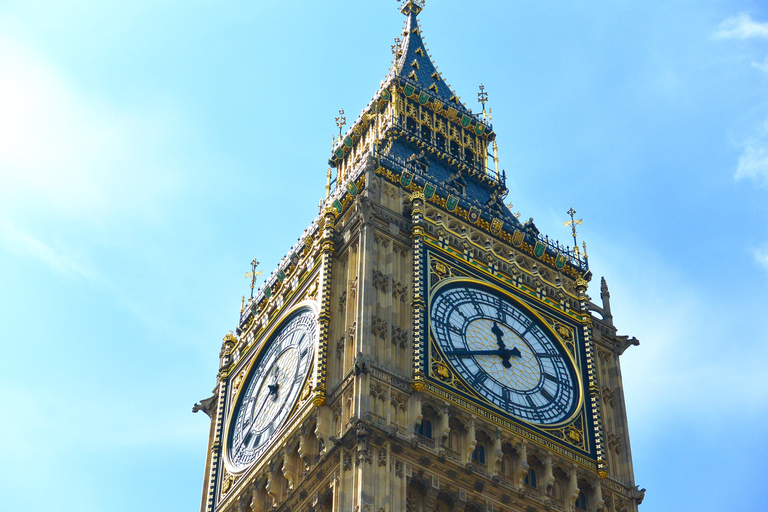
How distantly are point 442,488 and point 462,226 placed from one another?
1185 cm

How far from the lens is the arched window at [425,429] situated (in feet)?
151

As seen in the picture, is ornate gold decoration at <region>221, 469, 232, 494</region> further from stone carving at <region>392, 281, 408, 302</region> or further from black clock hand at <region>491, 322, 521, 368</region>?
black clock hand at <region>491, 322, 521, 368</region>

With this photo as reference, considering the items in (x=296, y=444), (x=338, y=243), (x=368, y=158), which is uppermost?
(x=368, y=158)

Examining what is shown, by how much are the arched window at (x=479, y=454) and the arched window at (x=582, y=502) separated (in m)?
3.40

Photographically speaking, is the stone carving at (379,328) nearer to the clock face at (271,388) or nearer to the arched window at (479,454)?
the clock face at (271,388)

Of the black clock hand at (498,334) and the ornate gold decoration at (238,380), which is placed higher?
the ornate gold decoration at (238,380)

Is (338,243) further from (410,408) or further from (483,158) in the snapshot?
(483,158)

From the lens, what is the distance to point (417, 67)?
66875mm

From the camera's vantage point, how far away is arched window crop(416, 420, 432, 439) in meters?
46.2

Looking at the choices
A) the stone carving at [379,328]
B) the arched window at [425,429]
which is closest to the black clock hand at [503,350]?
the stone carving at [379,328]

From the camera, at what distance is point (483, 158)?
208 ft

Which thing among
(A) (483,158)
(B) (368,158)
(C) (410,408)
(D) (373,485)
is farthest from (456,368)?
(A) (483,158)

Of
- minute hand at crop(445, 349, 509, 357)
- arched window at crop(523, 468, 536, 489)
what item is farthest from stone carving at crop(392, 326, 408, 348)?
arched window at crop(523, 468, 536, 489)

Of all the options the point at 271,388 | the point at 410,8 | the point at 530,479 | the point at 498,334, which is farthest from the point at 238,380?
the point at 410,8
